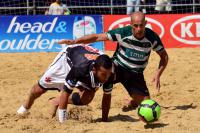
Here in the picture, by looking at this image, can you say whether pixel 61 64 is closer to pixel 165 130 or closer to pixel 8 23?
pixel 165 130

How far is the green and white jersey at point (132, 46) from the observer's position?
7699 mm

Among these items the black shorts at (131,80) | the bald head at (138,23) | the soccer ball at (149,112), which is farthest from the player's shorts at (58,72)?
the soccer ball at (149,112)

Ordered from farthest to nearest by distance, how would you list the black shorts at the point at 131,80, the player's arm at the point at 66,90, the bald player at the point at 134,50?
1. the black shorts at the point at 131,80
2. the bald player at the point at 134,50
3. the player's arm at the point at 66,90

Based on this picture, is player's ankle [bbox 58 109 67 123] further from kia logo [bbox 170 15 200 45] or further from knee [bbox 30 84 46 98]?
kia logo [bbox 170 15 200 45]

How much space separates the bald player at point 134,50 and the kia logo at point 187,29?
6.98 meters

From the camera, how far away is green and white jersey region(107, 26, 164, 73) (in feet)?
25.3

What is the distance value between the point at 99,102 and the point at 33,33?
6108 millimetres

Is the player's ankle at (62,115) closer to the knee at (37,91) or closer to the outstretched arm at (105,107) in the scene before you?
the outstretched arm at (105,107)

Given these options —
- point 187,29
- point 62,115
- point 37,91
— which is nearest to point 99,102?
point 37,91

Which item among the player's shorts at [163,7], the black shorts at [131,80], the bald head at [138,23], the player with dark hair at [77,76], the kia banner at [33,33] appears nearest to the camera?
the player with dark hair at [77,76]

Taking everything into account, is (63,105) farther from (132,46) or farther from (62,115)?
(132,46)

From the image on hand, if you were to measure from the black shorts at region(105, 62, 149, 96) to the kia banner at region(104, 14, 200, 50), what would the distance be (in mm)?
6730

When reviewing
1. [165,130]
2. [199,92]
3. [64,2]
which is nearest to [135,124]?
[165,130]

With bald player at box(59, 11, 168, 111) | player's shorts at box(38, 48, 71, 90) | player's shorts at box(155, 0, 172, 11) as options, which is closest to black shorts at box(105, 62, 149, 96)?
bald player at box(59, 11, 168, 111)
